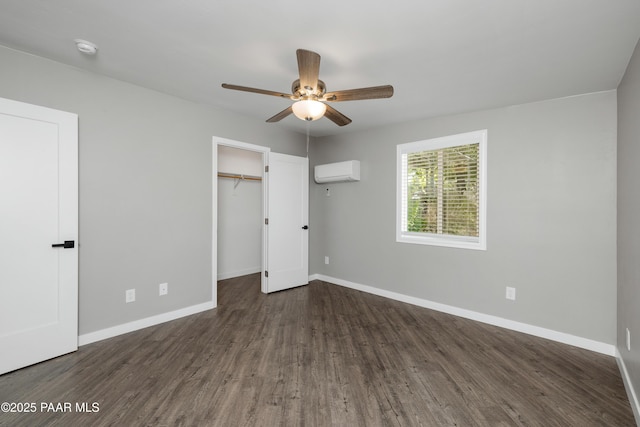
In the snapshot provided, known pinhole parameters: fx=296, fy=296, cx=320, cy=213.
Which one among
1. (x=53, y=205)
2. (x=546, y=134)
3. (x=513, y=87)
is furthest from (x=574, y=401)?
(x=53, y=205)

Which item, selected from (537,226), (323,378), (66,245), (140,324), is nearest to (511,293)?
(537,226)

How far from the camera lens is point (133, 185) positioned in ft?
9.68

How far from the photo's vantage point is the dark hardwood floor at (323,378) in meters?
1.80

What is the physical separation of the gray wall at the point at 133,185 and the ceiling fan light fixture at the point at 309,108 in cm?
180

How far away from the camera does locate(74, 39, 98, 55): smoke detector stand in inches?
84.7

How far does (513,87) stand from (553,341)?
2459mm

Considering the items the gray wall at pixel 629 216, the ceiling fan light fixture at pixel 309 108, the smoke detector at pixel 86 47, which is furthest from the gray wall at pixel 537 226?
the smoke detector at pixel 86 47

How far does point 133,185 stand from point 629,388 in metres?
4.34

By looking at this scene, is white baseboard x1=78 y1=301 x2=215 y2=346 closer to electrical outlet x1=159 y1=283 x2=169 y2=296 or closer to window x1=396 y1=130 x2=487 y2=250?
electrical outlet x1=159 y1=283 x2=169 y2=296

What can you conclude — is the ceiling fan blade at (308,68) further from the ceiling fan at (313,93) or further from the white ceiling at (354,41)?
the white ceiling at (354,41)

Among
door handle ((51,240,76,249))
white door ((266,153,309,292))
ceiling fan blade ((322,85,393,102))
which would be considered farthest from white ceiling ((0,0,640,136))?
white door ((266,153,309,292))

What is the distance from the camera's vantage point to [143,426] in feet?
5.55

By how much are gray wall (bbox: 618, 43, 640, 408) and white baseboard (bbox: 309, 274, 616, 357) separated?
10.6 inches

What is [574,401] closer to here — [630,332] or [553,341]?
[630,332]
